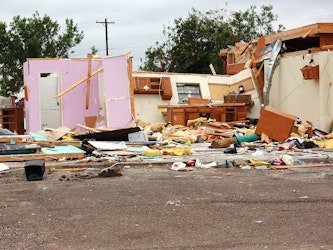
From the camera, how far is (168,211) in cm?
583

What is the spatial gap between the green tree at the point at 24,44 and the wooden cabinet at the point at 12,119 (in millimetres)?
16125

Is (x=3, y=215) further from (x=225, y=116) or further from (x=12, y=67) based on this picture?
(x=12, y=67)

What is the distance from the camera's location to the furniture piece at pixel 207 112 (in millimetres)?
17719

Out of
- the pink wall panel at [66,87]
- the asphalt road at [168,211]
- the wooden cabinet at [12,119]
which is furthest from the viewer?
the wooden cabinet at [12,119]

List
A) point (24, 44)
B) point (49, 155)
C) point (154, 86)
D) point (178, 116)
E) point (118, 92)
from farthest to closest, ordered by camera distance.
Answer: point (24, 44)
point (154, 86)
point (178, 116)
point (118, 92)
point (49, 155)

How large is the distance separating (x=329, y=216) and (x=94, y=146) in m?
6.89

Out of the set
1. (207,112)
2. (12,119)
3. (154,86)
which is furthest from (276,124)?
(12,119)

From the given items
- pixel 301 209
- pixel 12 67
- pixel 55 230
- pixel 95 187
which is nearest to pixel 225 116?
pixel 95 187

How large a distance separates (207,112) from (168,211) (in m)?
12.3

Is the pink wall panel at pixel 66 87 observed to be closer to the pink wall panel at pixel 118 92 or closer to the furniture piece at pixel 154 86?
the pink wall panel at pixel 118 92

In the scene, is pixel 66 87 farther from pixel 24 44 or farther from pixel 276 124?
pixel 24 44

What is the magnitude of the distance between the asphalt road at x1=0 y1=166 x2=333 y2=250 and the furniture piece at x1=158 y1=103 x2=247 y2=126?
9051 millimetres

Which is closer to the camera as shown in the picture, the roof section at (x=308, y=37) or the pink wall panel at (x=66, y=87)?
the roof section at (x=308, y=37)

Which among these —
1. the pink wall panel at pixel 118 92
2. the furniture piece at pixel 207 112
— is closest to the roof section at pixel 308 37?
the furniture piece at pixel 207 112
